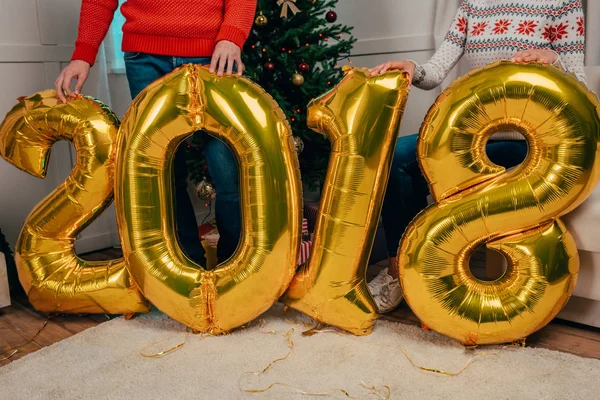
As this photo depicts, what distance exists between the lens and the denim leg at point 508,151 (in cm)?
151

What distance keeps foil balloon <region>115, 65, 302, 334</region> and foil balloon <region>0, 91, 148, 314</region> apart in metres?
0.11

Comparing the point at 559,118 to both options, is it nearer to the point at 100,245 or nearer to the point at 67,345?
the point at 67,345

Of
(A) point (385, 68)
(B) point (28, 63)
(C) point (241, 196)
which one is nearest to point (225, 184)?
(C) point (241, 196)

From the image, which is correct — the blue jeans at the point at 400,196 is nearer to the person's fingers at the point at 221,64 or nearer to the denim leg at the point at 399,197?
the denim leg at the point at 399,197

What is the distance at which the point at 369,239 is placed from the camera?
1.41 metres

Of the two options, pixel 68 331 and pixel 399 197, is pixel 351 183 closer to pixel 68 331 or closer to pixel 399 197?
pixel 399 197

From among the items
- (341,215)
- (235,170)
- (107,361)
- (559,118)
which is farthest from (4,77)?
(559,118)

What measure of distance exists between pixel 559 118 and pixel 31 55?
1819 millimetres

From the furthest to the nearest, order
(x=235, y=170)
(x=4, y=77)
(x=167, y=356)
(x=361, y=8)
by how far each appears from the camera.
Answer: (x=361, y=8) → (x=4, y=77) → (x=235, y=170) → (x=167, y=356)

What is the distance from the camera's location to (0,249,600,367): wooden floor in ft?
4.56

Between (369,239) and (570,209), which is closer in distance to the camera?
(570,209)

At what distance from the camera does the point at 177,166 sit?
1.72 metres

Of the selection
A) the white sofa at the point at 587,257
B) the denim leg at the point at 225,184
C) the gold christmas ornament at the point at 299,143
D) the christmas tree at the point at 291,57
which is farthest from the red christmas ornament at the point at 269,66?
the white sofa at the point at 587,257

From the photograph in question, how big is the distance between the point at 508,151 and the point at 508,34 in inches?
12.9
